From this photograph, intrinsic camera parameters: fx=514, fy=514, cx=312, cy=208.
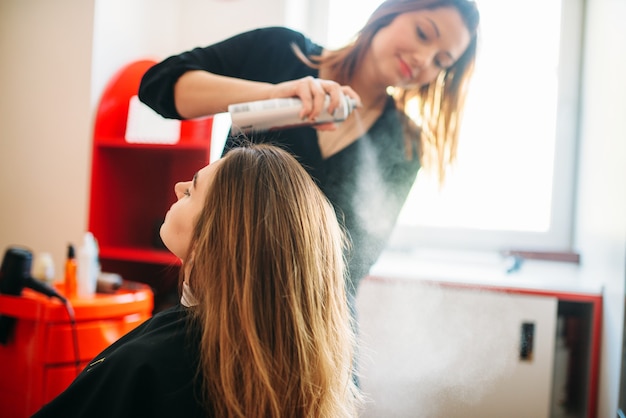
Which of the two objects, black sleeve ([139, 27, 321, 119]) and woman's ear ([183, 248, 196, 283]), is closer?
woman's ear ([183, 248, 196, 283])

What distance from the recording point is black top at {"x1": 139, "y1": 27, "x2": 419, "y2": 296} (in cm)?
77

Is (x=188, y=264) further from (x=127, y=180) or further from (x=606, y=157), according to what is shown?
(x=606, y=157)

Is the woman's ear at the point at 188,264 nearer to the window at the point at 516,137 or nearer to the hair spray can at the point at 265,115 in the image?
the hair spray can at the point at 265,115

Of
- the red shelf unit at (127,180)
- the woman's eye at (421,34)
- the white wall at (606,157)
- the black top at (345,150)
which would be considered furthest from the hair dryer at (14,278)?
the white wall at (606,157)

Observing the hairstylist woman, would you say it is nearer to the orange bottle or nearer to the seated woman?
the seated woman

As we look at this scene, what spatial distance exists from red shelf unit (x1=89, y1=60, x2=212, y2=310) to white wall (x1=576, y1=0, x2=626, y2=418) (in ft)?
1.99

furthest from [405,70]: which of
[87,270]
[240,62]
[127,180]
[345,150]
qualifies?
[87,270]

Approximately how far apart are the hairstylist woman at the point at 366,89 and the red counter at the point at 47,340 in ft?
1.52

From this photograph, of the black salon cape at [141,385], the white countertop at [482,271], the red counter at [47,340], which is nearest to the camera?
the black salon cape at [141,385]

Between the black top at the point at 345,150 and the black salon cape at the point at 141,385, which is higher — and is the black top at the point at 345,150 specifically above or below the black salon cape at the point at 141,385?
above

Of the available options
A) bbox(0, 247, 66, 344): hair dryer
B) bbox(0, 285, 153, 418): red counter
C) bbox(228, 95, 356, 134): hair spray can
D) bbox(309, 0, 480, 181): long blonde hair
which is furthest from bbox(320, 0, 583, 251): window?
bbox(0, 247, 66, 344): hair dryer

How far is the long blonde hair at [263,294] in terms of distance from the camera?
0.58 meters

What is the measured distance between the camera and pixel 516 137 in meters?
0.77

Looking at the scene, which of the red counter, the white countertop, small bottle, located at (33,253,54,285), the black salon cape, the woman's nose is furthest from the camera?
small bottle, located at (33,253,54,285)
